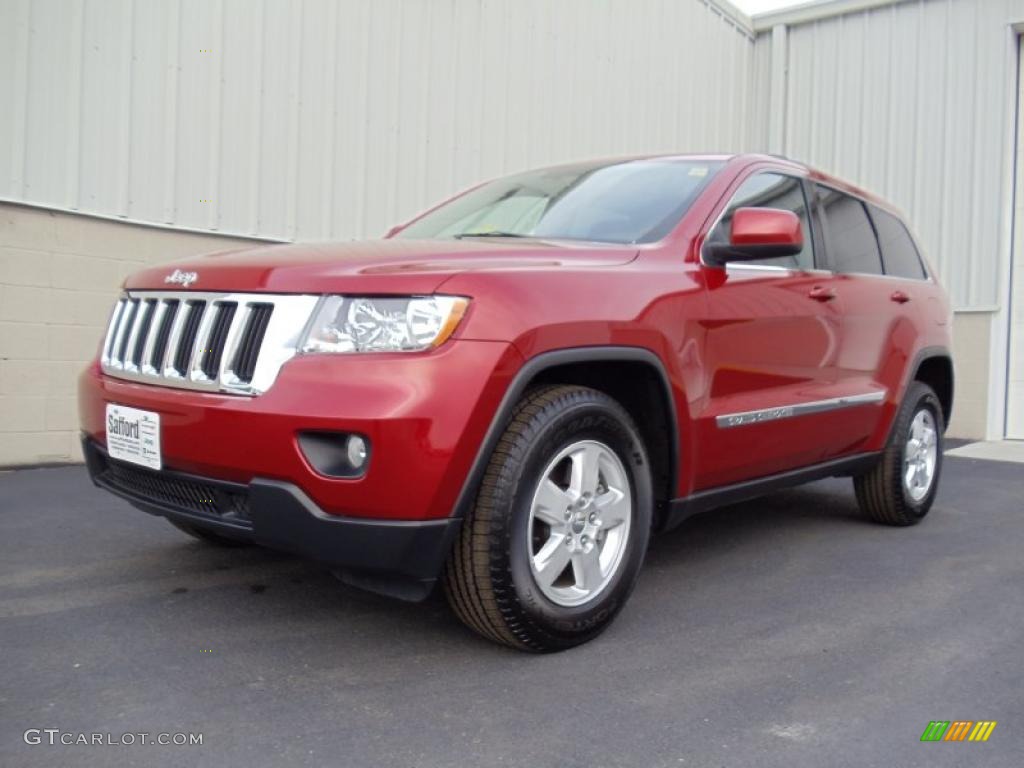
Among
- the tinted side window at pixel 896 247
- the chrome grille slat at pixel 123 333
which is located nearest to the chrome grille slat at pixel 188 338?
the chrome grille slat at pixel 123 333

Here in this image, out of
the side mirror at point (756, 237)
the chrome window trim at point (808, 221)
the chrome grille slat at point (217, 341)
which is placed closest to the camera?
the chrome grille slat at point (217, 341)

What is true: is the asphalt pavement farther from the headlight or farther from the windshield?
the windshield

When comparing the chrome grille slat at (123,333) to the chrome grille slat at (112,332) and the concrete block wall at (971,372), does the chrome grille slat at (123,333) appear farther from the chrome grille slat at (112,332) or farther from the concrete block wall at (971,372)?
the concrete block wall at (971,372)

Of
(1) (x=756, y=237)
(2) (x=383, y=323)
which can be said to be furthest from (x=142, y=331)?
(1) (x=756, y=237)

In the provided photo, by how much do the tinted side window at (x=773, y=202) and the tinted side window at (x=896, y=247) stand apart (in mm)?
884

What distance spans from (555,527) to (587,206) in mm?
1393

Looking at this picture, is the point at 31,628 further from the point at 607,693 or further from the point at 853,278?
the point at 853,278

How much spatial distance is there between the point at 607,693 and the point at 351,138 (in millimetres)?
5793

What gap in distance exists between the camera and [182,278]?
2.97 meters

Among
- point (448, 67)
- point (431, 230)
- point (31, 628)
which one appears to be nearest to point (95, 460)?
point (31, 628)

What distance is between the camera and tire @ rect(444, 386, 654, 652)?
8.64 feet

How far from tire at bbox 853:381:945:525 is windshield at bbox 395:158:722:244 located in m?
1.87

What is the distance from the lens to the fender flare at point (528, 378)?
8.39 ft

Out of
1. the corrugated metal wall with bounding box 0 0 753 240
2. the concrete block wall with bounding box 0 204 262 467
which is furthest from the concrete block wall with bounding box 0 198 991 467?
the corrugated metal wall with bounding box 0 0 753 240
